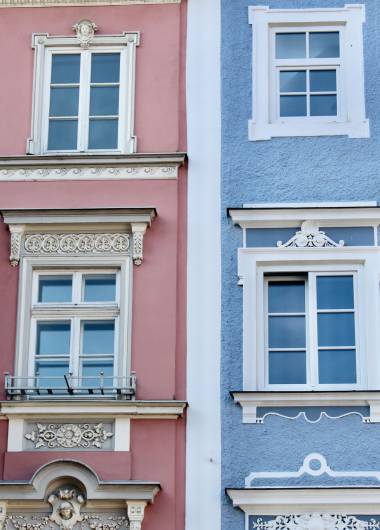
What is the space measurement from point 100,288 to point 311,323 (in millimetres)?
2369

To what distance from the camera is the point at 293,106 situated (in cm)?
1744

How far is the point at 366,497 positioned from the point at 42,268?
172 inches

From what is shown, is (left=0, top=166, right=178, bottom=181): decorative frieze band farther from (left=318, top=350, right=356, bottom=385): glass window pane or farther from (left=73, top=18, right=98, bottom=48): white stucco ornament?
(left=318, top=350, right=356, bottom=385): glass window pane

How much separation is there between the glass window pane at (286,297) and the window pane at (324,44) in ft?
9.26

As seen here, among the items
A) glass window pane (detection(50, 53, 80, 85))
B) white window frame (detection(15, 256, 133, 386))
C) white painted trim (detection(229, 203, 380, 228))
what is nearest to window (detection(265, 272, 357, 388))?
white painted trim (detection(229, 203, 380, 228))

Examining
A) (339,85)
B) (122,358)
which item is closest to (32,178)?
(122,358)

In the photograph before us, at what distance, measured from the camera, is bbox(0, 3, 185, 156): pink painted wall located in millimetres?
17281

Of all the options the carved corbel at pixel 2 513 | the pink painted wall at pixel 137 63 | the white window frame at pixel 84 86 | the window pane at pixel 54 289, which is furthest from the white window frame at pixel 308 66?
the carved corbel at pixel 2 513

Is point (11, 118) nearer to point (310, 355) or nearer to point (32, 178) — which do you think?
point (32, 178)

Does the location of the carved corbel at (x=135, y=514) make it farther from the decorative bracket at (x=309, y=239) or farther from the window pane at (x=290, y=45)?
the window pane at (x=290, y=45)

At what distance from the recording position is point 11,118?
1742cm

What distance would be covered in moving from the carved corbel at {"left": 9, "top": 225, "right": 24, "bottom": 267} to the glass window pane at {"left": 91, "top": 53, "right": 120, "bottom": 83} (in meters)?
2.08

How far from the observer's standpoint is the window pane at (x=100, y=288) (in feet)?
54.6

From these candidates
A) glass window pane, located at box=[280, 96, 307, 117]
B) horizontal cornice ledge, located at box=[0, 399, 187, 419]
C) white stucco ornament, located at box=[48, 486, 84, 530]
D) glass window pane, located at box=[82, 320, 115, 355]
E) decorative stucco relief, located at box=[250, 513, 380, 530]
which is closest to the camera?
decorative stucco relief, located at box=[250, 513, 380, 530]
